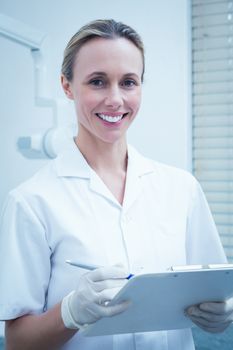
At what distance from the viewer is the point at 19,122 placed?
1920 mm

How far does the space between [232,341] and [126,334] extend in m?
0.88

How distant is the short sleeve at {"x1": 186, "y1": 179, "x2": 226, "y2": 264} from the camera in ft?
3.31

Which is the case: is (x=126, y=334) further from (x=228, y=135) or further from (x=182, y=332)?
(x=228, y=135)

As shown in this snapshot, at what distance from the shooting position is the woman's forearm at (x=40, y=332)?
31.0 inches

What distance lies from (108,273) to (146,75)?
118cm

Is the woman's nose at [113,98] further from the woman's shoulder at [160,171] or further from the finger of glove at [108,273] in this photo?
the finger of glove at [108,273]

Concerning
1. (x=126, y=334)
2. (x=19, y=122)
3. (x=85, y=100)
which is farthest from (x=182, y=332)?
(x=19, y=122)

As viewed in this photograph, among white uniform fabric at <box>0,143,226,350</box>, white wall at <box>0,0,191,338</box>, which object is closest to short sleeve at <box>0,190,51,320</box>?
white uniform fabric at <box>0,143,226,350</box>

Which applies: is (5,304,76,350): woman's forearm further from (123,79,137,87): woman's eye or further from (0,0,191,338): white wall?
(0,0,191,338): white wall

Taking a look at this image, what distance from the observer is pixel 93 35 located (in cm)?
88

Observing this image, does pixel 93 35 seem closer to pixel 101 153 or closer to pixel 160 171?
pixel 101 153

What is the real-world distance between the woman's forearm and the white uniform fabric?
1.0 inches

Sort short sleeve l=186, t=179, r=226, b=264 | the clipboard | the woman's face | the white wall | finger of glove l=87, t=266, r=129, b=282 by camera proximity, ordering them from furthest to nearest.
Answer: the white wall, short sleeve l=186, t=179, r=226, b=264, the woman's face, finger of glove l=87, t=266, r=129, b=282, the clipboard

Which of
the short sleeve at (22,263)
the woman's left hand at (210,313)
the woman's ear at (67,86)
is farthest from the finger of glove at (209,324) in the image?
the woman's ear at (67,86)
